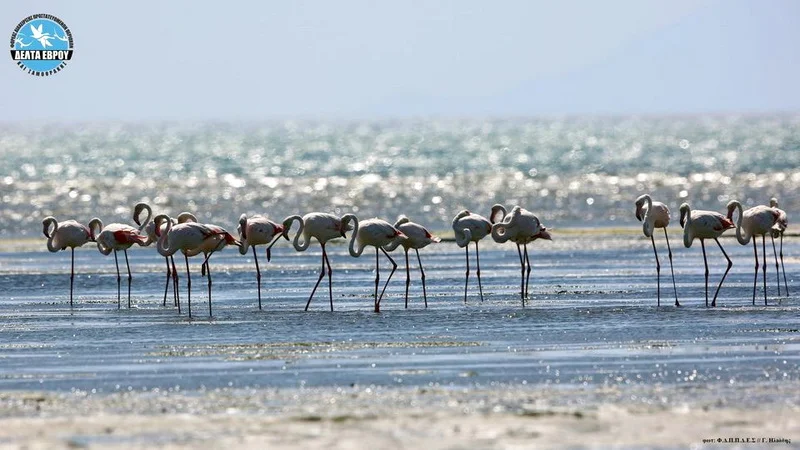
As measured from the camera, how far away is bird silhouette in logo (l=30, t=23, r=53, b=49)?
96.9ft

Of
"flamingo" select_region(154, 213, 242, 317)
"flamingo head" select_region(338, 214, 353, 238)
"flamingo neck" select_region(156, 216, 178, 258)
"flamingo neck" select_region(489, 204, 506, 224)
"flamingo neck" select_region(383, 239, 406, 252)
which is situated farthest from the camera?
"flamingo neck" select_region(489, 204, 506, 224)

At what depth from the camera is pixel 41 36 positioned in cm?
3016

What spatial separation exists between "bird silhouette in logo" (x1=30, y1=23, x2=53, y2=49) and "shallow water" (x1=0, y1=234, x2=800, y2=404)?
9831mm

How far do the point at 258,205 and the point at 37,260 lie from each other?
1824 centimetres

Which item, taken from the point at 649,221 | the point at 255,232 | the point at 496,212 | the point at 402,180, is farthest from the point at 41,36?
the point at 402,180

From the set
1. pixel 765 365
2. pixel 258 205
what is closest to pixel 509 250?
pixel 765 365

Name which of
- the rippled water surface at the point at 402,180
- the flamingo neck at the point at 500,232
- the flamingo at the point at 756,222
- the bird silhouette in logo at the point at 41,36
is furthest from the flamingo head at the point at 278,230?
the rippled water surface at the point at 402,180

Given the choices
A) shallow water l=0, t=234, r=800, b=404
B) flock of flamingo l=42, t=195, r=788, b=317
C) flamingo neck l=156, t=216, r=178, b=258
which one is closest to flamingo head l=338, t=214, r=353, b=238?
flock of flamingo l=42, t=195, r=788, b=317

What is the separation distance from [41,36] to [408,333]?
1952 cm

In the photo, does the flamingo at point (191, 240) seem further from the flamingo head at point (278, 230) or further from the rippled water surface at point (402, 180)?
the rippled water surface at point (402, 180)

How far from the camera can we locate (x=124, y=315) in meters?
15.4

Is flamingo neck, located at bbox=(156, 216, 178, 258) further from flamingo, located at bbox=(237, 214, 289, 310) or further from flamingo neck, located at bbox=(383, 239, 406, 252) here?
flamingo neck, located at bbox=(383, 239, 406, 252)

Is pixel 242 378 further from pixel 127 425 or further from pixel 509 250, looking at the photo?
pixel 509 250

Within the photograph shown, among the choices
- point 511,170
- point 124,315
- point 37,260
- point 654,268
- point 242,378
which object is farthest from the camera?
point 511,170
